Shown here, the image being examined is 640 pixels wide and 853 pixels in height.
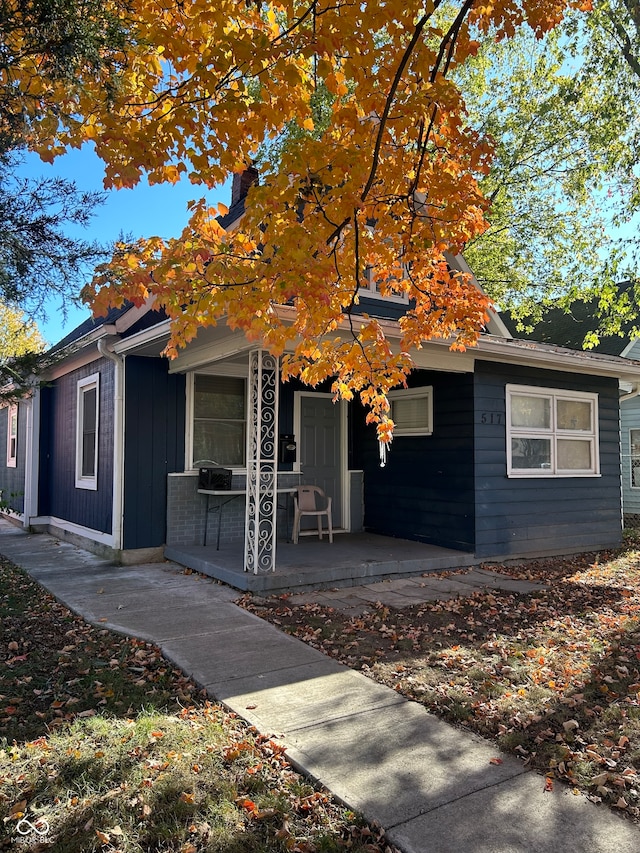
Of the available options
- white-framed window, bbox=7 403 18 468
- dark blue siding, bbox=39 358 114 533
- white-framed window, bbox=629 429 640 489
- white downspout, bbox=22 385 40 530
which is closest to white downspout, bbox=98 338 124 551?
dark blue siding, bbox=39 358 114 533

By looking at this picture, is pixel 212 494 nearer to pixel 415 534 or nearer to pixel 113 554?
pixel 113 554

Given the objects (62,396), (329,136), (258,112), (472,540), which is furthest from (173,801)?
(62,396)

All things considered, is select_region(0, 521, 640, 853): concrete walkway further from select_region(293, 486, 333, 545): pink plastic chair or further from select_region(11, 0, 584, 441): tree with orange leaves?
select_region(293, 486, 333, 545): pink plastic chair

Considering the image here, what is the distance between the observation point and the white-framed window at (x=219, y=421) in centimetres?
838

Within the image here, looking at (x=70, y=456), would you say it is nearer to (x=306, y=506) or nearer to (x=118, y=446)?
(x=118, y=446)

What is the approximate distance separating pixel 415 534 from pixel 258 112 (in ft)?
20.8

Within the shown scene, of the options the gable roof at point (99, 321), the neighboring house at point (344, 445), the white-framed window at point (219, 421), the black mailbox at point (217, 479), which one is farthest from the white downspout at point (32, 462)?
the black mailbox at point (217, 479)

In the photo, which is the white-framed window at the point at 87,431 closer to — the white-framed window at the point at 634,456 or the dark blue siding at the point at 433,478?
the dark blue siding at the point at 433,478

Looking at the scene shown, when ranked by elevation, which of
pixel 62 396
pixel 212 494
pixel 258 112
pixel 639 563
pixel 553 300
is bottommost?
pixel 639 563

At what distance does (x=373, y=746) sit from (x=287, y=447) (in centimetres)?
591

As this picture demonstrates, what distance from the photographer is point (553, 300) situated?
17.2 meters

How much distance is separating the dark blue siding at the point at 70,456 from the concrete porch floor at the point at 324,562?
141cm

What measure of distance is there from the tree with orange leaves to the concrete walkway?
240cm

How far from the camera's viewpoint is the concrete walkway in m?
2.36
